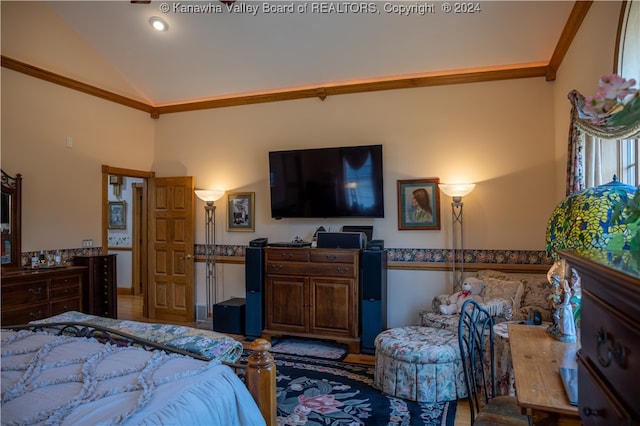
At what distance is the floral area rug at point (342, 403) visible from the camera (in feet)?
8.83

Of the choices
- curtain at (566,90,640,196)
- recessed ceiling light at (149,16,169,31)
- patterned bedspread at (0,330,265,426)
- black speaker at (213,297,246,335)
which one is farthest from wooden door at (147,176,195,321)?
curtain at (566,90,640,196)

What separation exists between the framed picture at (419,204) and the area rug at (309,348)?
5.26 ft

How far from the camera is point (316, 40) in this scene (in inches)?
170

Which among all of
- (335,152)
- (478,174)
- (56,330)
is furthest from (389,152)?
(56,330)

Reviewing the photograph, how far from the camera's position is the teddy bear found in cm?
378

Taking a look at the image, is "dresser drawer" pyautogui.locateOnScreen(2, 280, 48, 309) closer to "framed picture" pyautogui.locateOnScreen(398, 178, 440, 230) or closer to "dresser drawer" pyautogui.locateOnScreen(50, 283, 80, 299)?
"dresser drawer" pyautogui.locateOnScreen(50, 283, 80, 299)

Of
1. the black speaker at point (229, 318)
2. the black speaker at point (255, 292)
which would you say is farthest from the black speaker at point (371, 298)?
the black speaker at point (229, 318)

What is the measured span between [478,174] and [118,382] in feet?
13.3

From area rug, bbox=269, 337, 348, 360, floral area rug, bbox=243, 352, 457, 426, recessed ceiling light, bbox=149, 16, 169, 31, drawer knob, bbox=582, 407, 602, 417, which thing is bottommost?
area rug, bbox=269, 337, 348, 360

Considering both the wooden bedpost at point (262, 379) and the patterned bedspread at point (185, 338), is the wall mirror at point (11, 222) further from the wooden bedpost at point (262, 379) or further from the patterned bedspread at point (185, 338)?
the wooden bedpost at point (262, 379)

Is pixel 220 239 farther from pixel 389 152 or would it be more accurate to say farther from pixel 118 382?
pixel 118 382

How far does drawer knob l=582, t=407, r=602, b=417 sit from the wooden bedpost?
1.17 meters

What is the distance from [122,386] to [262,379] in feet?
1.81

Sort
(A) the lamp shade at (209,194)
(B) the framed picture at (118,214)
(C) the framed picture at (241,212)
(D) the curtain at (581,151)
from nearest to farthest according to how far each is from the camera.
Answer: (D) the curtain at (581,151)
(A) the lamp shade at (209,194)
(C) the framed picture at (241,212)
(B) the framed picture at (118,214)
